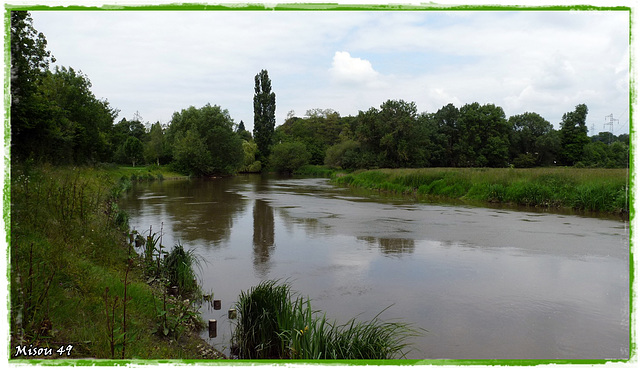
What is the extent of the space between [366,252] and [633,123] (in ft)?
24.1

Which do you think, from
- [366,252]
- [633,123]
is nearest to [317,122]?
[366,252]

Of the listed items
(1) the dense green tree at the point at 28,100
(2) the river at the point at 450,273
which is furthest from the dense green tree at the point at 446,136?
(1) the dense green tree at the point at 28,100

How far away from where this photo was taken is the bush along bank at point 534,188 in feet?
56.3

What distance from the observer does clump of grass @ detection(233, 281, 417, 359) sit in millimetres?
4156

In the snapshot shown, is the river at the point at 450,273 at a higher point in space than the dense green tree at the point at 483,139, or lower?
lower

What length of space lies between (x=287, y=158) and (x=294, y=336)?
73.1 m

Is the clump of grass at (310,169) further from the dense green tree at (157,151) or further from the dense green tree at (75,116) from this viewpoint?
the dense green tree at (75,116)

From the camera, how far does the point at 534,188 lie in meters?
19.7

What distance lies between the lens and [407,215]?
16.9 m

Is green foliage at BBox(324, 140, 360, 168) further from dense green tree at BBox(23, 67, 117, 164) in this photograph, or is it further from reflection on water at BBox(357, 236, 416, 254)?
reflection on water at BBox(357, 236, 416, 254)

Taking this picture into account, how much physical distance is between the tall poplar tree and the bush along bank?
50.9 m

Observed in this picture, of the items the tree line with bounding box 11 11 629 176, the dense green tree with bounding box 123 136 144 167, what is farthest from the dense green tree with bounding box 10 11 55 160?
the dense green tree with bounding box 123 136 144 167

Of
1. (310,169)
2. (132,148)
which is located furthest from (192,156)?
(310,169)

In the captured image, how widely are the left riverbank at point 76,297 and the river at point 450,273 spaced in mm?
847
